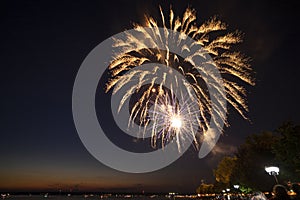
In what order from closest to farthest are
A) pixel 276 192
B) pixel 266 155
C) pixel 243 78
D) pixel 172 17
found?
pixel 276 192, pixel 243 78, pixel 172 17, pixel 266 155

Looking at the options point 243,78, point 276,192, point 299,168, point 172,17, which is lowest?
point 276,192

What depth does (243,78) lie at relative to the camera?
17062 millimetres

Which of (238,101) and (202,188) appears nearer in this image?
(238,101)

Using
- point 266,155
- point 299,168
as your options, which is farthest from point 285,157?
point 266,155

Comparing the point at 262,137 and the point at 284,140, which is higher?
the point at 262,137

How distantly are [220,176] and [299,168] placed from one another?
52.6 meters

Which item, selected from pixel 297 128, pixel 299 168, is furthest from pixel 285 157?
Result: pixel 297 128

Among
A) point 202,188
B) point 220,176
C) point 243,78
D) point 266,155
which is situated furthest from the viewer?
point 202,188

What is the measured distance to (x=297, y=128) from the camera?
90.8 ft

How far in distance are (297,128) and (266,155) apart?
16.6 metres

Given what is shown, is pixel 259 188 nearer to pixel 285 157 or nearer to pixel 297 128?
pixel 285 157

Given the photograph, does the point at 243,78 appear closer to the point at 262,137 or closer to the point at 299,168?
the point at 299,168

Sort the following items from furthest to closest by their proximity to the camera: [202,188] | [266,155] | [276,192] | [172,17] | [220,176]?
[202,188], [220,176], [266,155], [172,17], [276,192]

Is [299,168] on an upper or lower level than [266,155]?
lower
